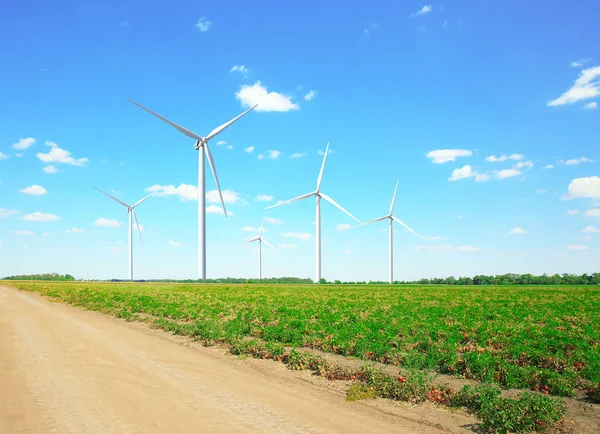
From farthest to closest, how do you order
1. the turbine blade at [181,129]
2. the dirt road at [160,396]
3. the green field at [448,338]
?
the turbine blade at [181,129] < the green field at [448,338] < the dirt road at [160,396]

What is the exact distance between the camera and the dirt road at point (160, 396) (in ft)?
38.1

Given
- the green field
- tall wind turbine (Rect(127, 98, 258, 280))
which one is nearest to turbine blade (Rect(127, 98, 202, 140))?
tall wind turbine (Rect(127, 98, 258, 280))

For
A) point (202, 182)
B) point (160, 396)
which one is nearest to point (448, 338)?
point (160, 396)

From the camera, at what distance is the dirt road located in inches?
457

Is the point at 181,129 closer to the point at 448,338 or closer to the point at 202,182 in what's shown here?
the point at 202,182

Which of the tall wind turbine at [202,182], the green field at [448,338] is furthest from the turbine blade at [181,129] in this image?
the green field at [448,338]

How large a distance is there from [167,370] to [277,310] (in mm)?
18881

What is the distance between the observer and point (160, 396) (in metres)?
14.0

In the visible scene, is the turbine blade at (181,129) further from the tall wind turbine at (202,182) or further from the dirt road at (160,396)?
the dirt road at (160,396)

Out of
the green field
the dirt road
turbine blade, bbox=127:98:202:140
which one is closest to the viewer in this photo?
the dirt road

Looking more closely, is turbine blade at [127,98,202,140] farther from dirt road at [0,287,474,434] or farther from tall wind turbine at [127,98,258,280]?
dirt road at [0,287,474,434]

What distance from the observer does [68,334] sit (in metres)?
26.5

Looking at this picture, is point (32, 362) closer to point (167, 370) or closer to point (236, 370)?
point (167, 370)

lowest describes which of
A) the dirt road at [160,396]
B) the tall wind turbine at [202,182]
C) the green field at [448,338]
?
the dirt road at [160,396]
